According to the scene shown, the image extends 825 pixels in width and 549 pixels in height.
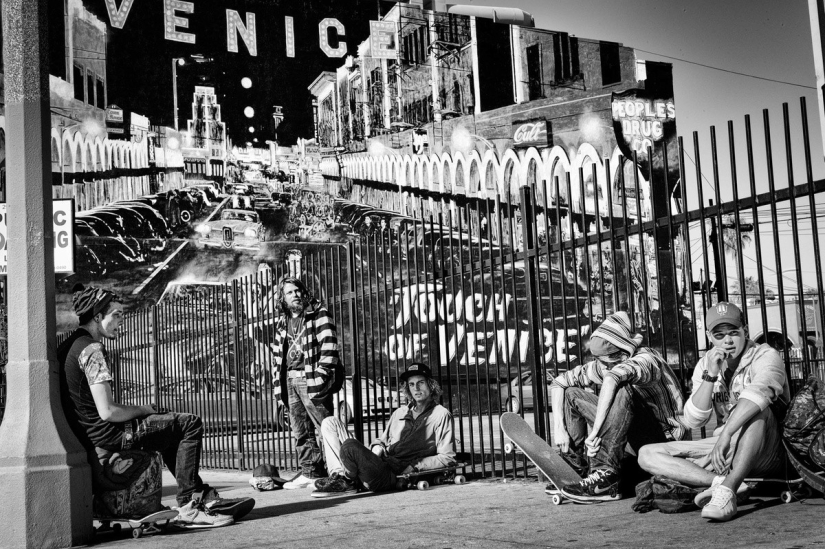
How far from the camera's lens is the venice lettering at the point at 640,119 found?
29969 mm

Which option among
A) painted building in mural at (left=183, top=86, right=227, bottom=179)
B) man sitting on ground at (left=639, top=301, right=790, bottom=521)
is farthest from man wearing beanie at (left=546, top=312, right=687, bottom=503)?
painted building in mural at (left=183, top=86, right=227, bottom=179)

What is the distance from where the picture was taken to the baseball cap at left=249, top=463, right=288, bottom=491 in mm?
9289

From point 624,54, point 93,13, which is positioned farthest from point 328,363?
point 624,54

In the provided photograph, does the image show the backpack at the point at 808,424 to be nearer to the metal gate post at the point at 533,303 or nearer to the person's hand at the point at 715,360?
the person's hand at the point at 715,360

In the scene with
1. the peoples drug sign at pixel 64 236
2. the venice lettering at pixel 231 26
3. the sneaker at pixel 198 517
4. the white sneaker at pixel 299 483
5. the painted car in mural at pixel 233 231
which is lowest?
the white sneaker at pixel 299 483

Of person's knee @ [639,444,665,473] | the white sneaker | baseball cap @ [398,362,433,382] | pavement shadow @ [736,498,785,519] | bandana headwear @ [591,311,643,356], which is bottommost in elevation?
the white sneaker

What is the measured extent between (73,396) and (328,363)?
2.99 m

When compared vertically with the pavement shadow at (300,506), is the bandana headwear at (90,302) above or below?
above

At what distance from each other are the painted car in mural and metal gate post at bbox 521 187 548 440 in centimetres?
1850

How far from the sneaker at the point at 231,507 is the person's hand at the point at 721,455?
3.42 meters

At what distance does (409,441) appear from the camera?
8.34 meters

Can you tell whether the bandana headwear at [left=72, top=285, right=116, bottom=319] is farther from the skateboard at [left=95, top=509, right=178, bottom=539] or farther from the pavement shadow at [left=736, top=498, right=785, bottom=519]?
the pavement shadow at [left=736, top=498, right=785, bottom=519]

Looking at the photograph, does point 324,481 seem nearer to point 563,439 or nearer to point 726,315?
point 563,439

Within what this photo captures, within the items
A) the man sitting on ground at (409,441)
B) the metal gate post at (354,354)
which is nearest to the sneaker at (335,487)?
the man sitting on ground at (409,441)
